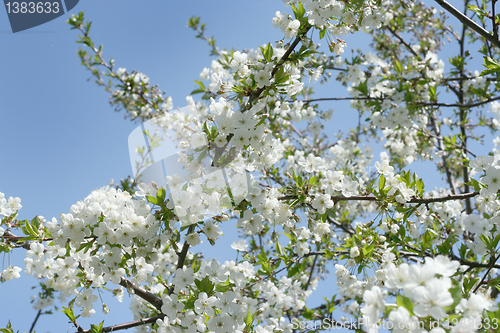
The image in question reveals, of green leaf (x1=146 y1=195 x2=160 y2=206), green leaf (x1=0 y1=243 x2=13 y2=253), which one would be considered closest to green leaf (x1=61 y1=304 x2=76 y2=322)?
green leaf (x1=0 y1=243 x2=13 y2=253)

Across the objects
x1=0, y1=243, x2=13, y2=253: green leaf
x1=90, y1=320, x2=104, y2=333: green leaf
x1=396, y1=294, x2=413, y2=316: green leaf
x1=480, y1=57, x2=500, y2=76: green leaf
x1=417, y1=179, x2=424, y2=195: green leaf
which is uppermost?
x1=480, y1=57, x2=500, y2=76: green leaf

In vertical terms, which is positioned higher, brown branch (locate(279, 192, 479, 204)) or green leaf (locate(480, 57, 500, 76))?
green leaf (locate(480, 57, 500, 76))

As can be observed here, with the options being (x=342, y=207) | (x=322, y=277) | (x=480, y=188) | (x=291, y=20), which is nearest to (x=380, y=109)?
(x=342, y=207)

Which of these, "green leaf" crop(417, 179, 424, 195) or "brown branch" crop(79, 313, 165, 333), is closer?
"green leaf" crop(417, 179, 424, 195)

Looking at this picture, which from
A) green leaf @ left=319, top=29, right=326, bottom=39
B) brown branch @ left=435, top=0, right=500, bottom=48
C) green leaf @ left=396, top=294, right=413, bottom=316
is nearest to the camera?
green leaf @ left=396, top=294, right=413, bottom=316

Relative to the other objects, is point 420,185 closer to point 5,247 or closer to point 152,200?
point 152,200

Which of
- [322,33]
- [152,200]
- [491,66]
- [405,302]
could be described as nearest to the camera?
[405,302]

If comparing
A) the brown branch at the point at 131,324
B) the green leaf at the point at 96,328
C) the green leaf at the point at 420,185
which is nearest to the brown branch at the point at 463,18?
the green leaf at the point at 420,185

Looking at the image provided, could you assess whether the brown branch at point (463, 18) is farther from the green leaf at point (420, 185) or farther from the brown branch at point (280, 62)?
the green leaf at point (420, 185)

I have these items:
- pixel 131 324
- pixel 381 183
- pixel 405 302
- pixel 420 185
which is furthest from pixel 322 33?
pixel 131 324

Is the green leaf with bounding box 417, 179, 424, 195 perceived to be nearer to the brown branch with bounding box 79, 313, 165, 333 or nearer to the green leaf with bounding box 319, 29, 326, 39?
the green leaf with bounding box 319, 29, 326, 39

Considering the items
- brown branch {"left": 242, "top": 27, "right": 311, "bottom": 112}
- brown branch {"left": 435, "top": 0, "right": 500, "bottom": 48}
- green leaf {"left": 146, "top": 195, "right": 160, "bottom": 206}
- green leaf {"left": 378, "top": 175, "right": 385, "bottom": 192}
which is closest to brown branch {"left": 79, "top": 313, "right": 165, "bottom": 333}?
green leaf {"left": 146, "top": 195, "right": 160, "bottom": 206}

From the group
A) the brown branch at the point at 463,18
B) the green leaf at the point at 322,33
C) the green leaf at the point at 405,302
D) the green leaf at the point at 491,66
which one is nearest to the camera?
the green leaf at the point at 405,302

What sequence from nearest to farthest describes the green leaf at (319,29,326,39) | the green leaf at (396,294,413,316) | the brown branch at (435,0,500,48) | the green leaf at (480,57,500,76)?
the green leaf at (396,294,413,316) → the brown branch at (435,0,500,48) → the green leaf at (480,57,500,76) → the green leaf at (319,29,326,39)
